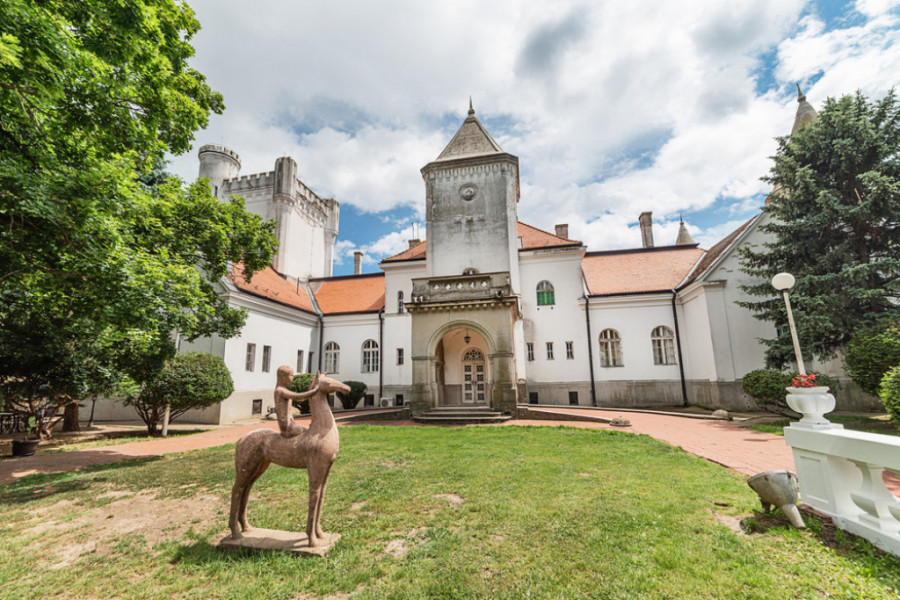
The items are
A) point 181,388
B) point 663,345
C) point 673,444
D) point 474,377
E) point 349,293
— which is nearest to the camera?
point 673,444

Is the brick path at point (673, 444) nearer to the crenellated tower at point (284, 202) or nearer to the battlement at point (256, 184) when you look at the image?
the crenellated tower at point (284, 202)

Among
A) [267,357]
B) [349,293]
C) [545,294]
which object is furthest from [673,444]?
[349,293]

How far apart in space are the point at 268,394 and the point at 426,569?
65.0 ft

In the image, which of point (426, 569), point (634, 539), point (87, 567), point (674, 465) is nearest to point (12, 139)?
point (87, 567)

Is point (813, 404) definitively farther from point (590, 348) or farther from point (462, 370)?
point (590, 348)

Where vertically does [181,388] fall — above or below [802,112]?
below

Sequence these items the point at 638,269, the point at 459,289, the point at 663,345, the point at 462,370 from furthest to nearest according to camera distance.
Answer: the point at 638,269 < the point at 663,345 < the point at 462,370 < the point at 459,289

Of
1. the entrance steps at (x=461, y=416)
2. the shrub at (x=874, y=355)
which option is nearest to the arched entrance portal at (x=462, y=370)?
the entrance steps at (x=461, y=416)

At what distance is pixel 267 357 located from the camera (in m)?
21.2

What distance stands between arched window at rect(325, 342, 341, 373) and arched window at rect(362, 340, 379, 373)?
191 cm

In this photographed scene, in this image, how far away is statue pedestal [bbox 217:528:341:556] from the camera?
3.98 metres

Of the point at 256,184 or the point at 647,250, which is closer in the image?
the point at 647,250

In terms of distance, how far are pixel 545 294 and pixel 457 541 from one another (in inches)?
798

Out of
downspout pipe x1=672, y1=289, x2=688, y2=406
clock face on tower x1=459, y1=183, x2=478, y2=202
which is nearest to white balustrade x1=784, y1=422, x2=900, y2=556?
downspout pipe x1=672, y1=289, x2=688, y2=406
